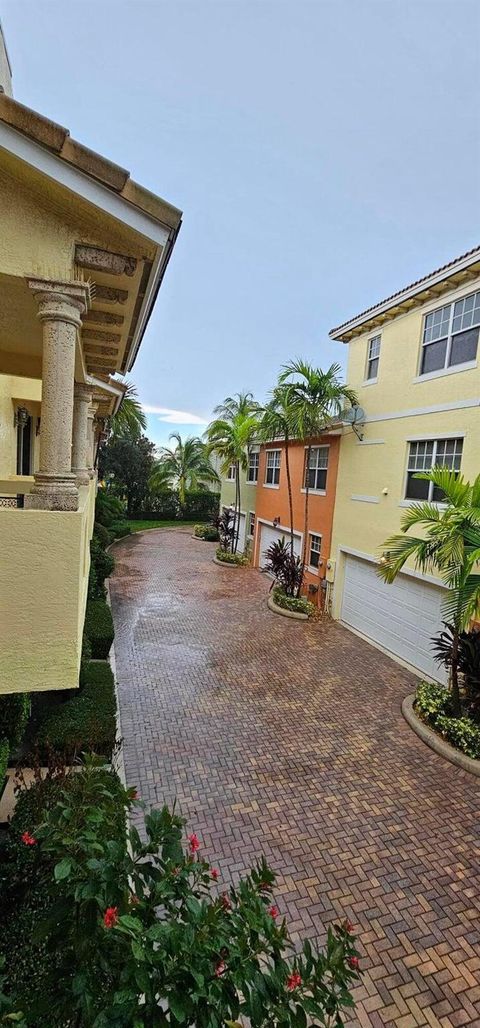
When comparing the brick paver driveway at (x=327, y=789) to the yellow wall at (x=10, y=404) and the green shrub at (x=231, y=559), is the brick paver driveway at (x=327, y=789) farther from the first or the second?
the green shrub at (x=231, y=559)

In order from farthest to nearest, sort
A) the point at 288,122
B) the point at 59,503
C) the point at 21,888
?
1. the point at 288,122
2. the point at 21,888
3. the point at 59,503

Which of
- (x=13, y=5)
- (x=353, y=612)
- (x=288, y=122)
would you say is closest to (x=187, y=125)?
(x=288, y=122)

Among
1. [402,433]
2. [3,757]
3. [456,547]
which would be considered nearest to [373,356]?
[402,433]

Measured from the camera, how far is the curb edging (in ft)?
23.9

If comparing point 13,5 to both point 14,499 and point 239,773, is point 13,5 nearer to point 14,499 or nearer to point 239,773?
point 14,499

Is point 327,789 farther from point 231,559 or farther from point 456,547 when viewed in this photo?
point 231,559

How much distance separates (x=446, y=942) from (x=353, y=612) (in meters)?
9.50

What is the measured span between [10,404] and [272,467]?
14084 mm

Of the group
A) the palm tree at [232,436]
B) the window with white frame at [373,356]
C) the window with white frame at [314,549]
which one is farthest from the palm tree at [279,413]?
the palm tree at [232,436]

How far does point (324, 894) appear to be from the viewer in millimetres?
4953

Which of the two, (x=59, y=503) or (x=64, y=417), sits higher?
(x=64, y=417)

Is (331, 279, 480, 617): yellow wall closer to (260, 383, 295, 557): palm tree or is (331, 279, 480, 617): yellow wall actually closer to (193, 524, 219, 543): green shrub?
(260, 383, 295, 557): palm tree

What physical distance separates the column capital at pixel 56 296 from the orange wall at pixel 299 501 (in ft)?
39.7

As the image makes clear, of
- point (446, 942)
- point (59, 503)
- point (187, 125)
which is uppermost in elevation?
point (187, 125)
